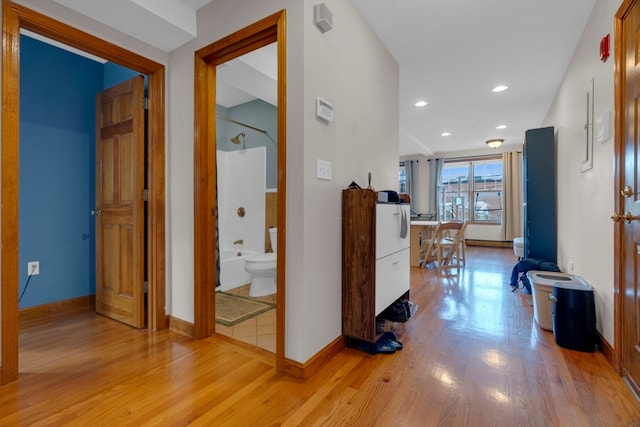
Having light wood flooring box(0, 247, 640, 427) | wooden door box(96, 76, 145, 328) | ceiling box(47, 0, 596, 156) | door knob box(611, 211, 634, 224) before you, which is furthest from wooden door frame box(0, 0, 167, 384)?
door knob box(611, 211, 634, 224)

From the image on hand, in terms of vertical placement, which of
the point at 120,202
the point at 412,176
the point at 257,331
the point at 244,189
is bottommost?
the point at 257,331

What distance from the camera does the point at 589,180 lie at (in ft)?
7.59

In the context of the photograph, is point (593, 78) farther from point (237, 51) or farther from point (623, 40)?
point (237, 51)

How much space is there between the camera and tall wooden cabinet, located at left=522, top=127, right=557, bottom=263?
3609mm

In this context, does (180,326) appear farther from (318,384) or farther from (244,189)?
(244,189)

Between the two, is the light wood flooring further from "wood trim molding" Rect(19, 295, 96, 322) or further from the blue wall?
the blue wall

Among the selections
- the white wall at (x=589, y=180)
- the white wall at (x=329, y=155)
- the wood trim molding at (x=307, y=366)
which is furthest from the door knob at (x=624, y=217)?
the wood trim molding at (x=307, y=366)

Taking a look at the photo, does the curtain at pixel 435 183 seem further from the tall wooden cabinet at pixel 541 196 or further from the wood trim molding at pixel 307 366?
the wood trim molding at pixel 307 366

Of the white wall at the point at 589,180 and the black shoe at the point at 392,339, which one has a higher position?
the white wall at the point at 589,180

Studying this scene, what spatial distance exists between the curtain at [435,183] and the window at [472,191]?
0.21 metres

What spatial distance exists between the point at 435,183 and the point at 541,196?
4.22 meters

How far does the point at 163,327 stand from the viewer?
7.74 feet

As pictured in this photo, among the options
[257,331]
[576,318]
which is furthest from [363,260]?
[576,318]

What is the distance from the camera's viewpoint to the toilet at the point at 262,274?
125 inches
